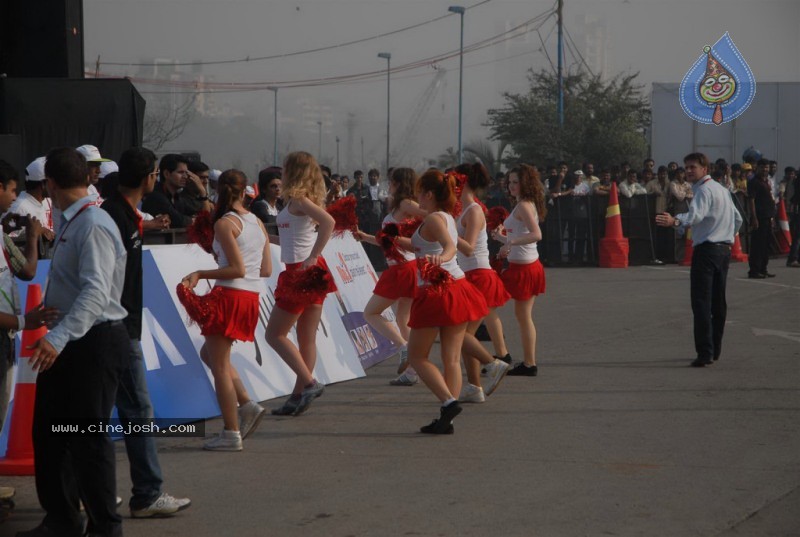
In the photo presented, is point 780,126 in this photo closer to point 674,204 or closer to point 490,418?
point 674,204

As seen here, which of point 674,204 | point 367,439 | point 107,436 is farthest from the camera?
point 674,204

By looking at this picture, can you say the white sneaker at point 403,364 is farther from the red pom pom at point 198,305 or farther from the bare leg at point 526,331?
the red pom pom at point 198,305

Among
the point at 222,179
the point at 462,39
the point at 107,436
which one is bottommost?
the point at 107,436

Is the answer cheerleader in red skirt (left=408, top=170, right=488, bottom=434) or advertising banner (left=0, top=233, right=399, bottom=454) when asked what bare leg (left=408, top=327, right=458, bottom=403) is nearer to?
cheerleader in red skirt (left=408, top=170, right=488, bottom=434)

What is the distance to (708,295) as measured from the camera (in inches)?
422

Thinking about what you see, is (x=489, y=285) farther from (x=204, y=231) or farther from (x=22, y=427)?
(x=22, y=427)

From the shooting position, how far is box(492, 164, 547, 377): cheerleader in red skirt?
10078 mm

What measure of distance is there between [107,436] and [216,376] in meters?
2.05

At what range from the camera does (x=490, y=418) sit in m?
8.13

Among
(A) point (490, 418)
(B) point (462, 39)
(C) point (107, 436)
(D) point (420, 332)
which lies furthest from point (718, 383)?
(B) point (462, 39)

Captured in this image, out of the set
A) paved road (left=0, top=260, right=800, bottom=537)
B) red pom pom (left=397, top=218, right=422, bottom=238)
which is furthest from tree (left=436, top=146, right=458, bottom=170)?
red pom pom (left=397, top=218, right=422, bottom=238)

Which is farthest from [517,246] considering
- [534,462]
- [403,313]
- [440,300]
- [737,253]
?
[737,253]

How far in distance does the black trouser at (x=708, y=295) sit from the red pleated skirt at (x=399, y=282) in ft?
9.51

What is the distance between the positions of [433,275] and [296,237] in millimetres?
1312
